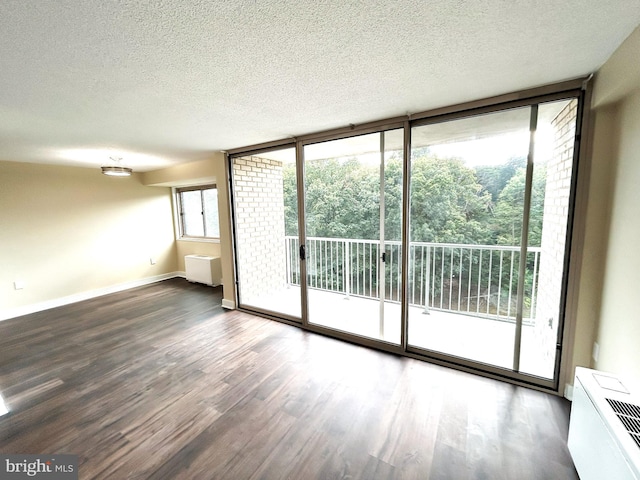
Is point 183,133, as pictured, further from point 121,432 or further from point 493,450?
point 493,450

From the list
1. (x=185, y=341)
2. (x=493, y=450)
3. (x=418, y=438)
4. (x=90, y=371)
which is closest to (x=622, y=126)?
(x=493, y=450)

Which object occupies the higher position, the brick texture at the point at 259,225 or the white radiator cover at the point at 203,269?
the brick texture at the point at 259,225

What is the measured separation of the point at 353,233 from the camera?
4.04m

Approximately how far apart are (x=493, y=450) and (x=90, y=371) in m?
3.26

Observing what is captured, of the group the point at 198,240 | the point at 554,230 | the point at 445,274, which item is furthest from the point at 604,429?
the point at 198,240

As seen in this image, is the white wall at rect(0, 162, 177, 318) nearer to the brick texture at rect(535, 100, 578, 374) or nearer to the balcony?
the balcony

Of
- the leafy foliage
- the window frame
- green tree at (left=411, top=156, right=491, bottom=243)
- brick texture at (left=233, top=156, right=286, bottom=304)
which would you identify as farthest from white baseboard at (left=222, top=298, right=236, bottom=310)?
green tree at (left=411, top=156, right=491, bottom=243)

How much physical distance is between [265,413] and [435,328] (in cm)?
215

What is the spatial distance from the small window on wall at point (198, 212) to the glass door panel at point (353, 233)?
2314 millimetres

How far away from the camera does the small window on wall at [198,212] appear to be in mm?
5305

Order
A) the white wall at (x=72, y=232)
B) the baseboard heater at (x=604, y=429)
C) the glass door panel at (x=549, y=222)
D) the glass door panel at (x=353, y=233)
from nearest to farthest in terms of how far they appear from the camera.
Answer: the baseboard heater at (x=604, y=429)
the glass door panel at (x=549, y=222)
the glass door panel at (x=353, y=233)
the white wall at (x=72, y=232)

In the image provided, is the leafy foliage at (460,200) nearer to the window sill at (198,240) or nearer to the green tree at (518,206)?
the green tree at (518,206)

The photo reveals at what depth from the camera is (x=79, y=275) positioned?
4375mm

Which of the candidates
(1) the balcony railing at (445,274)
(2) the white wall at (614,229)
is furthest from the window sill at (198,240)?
(2) the white wall at (614,229)
